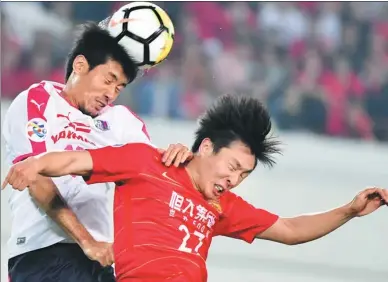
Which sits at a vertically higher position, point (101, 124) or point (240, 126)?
point (240, 126)

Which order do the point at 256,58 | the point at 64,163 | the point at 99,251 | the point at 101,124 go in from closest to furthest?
the point at 64,163 → the point at 99,251 → the point at 101,124 → the point at 256,58

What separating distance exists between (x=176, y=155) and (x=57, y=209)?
0.42 meters

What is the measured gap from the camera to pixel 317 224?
3.08 m

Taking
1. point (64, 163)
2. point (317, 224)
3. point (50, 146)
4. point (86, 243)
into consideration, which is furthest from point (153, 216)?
point (317, 224)

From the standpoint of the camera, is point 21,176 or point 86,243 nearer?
point 21,176

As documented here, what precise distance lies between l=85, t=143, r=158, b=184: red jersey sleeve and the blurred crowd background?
418 centimetres

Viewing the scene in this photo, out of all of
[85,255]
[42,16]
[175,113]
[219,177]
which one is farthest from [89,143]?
[42,16]

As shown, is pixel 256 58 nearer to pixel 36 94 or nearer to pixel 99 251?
pixel 36 94

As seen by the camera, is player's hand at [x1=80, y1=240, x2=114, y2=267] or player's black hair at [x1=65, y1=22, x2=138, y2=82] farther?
player's black hair at [x1=65, y1=22, x2=138, y2=82]

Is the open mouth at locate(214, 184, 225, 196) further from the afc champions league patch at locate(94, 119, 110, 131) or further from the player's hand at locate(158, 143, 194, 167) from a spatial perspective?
the afc champions league patch at locate(94, 119, 110, 131)

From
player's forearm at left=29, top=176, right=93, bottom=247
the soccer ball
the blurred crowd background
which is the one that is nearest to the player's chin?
player's forearm at left=29, top=176, right=93, bottom=247

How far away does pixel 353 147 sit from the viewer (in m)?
7.14

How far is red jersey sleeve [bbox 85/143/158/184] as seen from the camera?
9.05ft

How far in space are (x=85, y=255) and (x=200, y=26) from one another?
189 inches
